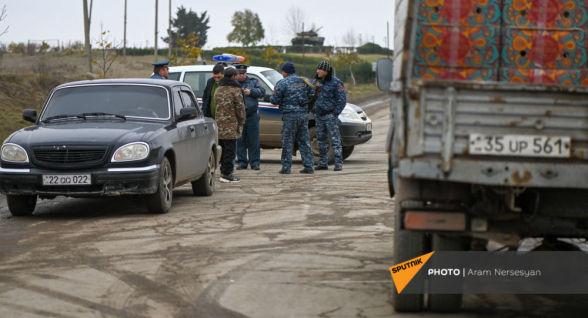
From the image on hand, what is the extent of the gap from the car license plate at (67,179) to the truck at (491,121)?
4.95 metres

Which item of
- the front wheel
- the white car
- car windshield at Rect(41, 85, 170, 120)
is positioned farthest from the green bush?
the front wheel

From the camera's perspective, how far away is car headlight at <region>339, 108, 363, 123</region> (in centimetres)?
1681

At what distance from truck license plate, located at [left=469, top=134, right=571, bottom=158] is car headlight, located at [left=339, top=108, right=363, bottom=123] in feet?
A: 39.6

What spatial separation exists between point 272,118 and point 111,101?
6.62 meters

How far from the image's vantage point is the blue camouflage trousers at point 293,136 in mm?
15086

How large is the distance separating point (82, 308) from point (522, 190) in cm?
280

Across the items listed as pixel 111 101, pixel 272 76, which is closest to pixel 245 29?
pixel 272 76

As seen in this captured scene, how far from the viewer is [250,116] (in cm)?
1528

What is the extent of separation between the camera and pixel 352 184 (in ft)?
43.0

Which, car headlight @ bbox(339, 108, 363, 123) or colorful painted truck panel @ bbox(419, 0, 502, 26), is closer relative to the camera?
colorful painted truck panel @ bbox(419, 0, 502, 26)

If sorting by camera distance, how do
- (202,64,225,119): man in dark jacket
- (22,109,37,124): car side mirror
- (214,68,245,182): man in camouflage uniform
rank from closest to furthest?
1. (22,109,37,124): car side mirror
2. (214,68,245,182): man in camouflage uniform
3. (202,64,225,119): man in dark jacket

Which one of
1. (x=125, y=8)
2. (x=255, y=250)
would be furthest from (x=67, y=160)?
(x=125, y=8)

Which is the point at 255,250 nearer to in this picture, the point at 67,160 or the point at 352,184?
the point at 67,160

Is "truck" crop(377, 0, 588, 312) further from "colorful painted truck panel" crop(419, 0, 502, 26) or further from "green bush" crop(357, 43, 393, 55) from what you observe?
"green bush" crop(357, 43, 393, 55)
